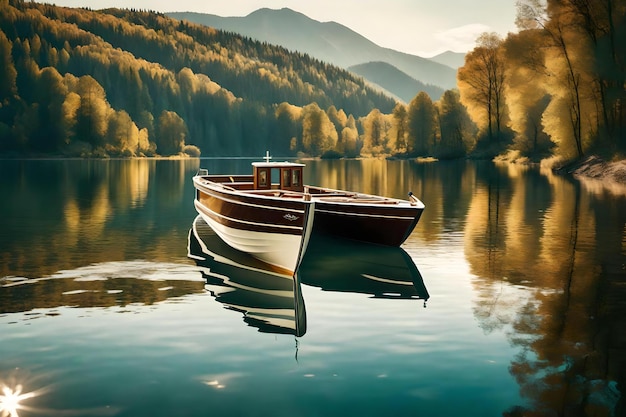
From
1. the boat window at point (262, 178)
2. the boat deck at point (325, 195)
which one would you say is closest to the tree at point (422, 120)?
the boat deck at point (325, 195)

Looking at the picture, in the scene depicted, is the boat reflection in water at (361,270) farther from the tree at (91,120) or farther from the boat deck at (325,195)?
the tree at (91,120)

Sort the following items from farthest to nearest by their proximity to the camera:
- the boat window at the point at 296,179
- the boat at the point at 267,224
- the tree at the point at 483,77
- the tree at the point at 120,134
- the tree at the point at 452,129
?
the tree at the point at 120,134, the tree at the point at 452,129, the tree at the point at 483,77, the boat window at the point at 296,179, the boat at the point at 267,224

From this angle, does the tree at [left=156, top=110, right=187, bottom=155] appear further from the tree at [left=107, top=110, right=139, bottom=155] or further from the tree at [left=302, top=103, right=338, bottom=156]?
the tree at [left=302, top=103, right=338, bottom=156]

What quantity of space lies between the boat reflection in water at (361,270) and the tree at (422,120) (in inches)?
4145

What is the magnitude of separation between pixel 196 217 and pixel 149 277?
1649cm

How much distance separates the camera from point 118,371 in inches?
445

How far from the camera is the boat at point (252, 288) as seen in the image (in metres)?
14.7

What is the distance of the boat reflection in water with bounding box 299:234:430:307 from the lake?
3.0 inches

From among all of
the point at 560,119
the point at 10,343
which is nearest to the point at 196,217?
the point at 10,343

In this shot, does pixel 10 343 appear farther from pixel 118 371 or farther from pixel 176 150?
pixel 176 150

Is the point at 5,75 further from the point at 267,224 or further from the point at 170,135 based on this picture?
the point at 267,224

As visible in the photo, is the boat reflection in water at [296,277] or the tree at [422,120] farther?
the tree at [422,120]

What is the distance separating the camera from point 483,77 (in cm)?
10319

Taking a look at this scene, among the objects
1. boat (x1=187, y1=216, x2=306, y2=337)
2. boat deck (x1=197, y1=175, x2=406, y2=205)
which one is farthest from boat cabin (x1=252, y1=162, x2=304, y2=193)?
boat (x1=187, y1=216, x2=306, y2=337)
